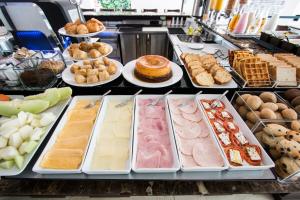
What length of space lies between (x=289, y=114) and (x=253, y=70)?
1.34 feet

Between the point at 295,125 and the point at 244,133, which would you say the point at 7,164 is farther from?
the point at 295,125

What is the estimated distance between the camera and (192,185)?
2.38 ft

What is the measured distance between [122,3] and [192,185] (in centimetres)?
488

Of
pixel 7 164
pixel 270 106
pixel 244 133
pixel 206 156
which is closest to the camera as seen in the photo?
pixel 7 164

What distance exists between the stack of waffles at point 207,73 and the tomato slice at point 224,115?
0.23 m

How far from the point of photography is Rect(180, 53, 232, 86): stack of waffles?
3.68ft

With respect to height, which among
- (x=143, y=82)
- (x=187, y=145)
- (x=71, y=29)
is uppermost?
(x=71, y=29)

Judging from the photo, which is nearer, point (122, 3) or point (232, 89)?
point (232, 89)

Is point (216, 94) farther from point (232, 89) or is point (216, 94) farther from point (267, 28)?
point (267, 28)

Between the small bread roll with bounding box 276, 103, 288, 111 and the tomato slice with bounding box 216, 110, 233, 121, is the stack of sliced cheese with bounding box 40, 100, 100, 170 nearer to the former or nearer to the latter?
the tomato slice with bounding box 216, 110, 233, 121

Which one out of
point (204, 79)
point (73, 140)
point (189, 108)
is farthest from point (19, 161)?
point (204, 79)

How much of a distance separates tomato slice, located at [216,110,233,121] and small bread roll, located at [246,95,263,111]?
0.15 metres

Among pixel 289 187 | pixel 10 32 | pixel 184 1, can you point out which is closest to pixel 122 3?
pixel 184 1

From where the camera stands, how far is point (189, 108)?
1.02 meters
